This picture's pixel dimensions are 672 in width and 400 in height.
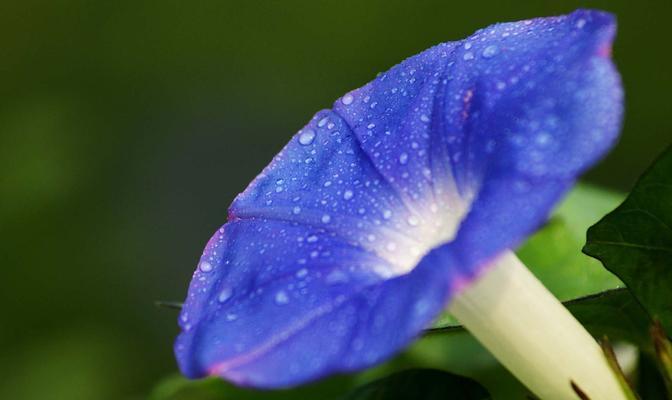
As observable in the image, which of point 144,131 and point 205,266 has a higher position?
point 205,266

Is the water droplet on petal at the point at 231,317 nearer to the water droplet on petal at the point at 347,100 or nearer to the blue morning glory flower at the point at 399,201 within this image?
the blue morning glory flower at the point at 399,201

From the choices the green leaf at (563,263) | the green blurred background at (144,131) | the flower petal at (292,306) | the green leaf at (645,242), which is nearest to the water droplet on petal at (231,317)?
the flower petal at (292,306)

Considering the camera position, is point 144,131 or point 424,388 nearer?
point 424,388

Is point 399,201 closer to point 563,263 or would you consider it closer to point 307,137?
point 307,137

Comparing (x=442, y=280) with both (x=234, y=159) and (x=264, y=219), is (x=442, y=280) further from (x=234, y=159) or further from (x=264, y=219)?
(x=234, y=159)

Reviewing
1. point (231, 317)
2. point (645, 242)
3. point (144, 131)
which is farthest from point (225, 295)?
point (144, 131)

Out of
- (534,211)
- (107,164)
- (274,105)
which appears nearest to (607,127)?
(534,211)
